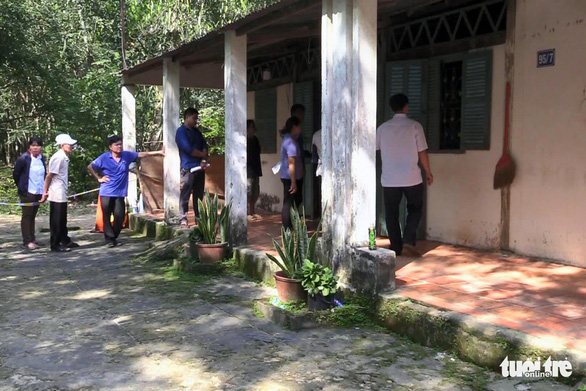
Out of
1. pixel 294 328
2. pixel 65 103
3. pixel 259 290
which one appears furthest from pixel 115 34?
pixel 294 328

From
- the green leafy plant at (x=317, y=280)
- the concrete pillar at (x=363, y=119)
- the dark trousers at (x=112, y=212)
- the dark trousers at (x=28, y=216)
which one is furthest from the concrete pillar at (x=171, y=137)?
the concrete pillar at (x=363, y=119)

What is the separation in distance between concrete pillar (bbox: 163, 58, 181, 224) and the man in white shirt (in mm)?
4280

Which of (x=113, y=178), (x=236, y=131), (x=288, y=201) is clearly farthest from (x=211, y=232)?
(x=113, y=178)

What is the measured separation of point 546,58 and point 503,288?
248 centimetres

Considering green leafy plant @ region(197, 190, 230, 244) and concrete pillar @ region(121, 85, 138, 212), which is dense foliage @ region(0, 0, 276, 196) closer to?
concrete pillar @ region(121, 85, 138, 212)

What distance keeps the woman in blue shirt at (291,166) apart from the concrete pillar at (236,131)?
1.78 feet

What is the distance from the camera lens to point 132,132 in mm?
11586

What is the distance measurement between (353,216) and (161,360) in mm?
2039

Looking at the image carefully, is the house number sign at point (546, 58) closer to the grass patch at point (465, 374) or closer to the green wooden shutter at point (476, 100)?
the green wooden shutter at point (476, 100)

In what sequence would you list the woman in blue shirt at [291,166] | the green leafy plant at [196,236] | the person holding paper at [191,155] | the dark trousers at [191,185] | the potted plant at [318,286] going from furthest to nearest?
the dark trousers at [191,185], the person holding paper at [191,155], the green leafy plant at [196,236], the woman in blue shirt at [291,166], the potted plant at [318,286]

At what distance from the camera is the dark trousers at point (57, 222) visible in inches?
345

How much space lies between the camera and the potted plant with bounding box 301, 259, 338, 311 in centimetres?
505

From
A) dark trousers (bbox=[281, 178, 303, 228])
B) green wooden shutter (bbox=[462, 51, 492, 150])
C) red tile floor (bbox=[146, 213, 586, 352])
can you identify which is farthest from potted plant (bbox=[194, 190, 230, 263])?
green wooden shutter (bbox=[462, 51, 492, 150])

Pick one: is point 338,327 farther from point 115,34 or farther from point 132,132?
point 115,34
